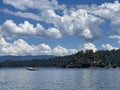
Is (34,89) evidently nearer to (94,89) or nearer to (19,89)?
(19,89)

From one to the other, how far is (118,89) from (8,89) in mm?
33043

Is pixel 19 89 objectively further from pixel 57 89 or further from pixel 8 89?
pixel 57 89

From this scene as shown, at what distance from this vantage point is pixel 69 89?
106750mm

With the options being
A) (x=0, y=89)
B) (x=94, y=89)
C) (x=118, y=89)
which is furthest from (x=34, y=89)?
(x=118, y=89)

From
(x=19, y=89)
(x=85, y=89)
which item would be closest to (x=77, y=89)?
(x=85, y=89)

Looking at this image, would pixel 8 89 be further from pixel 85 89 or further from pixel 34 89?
pixel 85 89

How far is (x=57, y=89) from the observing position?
107m

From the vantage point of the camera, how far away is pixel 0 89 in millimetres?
106062

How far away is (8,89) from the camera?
10712cm

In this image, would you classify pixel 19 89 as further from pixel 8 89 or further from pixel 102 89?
pixel 102 89

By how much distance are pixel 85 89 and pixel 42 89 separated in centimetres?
1296

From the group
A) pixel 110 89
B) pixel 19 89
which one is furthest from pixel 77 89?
pixel 19 89

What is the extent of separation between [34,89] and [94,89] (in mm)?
18083

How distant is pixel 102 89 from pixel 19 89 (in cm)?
2503
